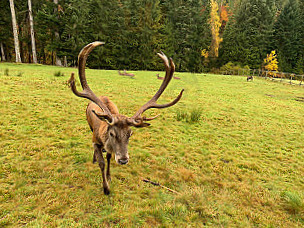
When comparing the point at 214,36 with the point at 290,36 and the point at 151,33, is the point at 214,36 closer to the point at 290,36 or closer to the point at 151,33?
the point at 290,36

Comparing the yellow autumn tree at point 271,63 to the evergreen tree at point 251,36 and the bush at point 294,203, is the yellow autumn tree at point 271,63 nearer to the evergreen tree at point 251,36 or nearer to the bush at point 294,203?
the evergreen tree at point 251,36

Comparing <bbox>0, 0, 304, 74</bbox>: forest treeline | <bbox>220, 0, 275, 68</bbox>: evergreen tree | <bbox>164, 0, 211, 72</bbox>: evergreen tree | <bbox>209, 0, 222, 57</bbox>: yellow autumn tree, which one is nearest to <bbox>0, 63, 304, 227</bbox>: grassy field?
<bbox>0, 0, 304, 74</bbox>: forest treeline

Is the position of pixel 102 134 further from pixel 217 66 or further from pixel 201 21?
pixel 217 66

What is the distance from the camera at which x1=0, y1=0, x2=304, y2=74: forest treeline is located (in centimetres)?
2944

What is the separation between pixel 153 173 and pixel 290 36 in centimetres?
6757

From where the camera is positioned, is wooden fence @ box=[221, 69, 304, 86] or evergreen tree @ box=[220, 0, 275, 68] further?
evergreen tree @ box=[220, 0, 275, 68]

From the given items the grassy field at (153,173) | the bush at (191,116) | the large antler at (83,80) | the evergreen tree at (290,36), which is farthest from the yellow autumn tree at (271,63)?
the large antler at (83,80)

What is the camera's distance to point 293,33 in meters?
53.2

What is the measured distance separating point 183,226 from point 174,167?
1958mm

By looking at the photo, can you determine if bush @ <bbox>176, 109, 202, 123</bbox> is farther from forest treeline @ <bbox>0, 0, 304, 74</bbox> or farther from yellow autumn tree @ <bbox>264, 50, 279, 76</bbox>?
yellow autumn tree @ <bbox>264, 50, 279, 76</bbox>

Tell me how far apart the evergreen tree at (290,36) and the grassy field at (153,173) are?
190 ft

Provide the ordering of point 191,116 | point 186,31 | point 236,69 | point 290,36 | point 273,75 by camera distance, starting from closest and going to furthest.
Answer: point 191,116
point 273,75
point 236,69
point 186,31
point 290,36

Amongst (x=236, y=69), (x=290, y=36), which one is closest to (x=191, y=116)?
(x=236, y=69)

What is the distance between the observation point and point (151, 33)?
41.4 meters
